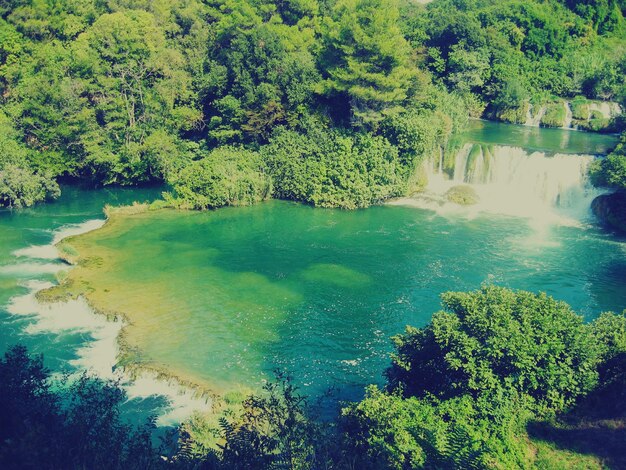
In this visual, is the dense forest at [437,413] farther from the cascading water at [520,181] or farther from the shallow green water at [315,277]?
the cascading water at [520,181]

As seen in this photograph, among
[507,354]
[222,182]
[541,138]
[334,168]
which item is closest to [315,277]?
[334,168]

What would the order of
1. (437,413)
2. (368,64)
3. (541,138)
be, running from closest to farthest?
(437,413)
(368,64)
(541,138)

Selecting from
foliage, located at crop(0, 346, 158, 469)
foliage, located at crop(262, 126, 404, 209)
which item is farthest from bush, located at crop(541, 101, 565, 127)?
foliage, located at crop(0, 346, 158, 469)

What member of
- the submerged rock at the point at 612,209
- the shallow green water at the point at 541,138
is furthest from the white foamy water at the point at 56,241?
the submerged rock at the point at 612,209

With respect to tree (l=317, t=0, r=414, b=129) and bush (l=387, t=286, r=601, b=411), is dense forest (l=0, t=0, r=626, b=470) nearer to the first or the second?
bush (l=387, t=286, r=601, b=411)

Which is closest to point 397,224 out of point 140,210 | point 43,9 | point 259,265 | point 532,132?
point 259,265

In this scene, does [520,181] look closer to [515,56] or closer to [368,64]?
[368,64]
